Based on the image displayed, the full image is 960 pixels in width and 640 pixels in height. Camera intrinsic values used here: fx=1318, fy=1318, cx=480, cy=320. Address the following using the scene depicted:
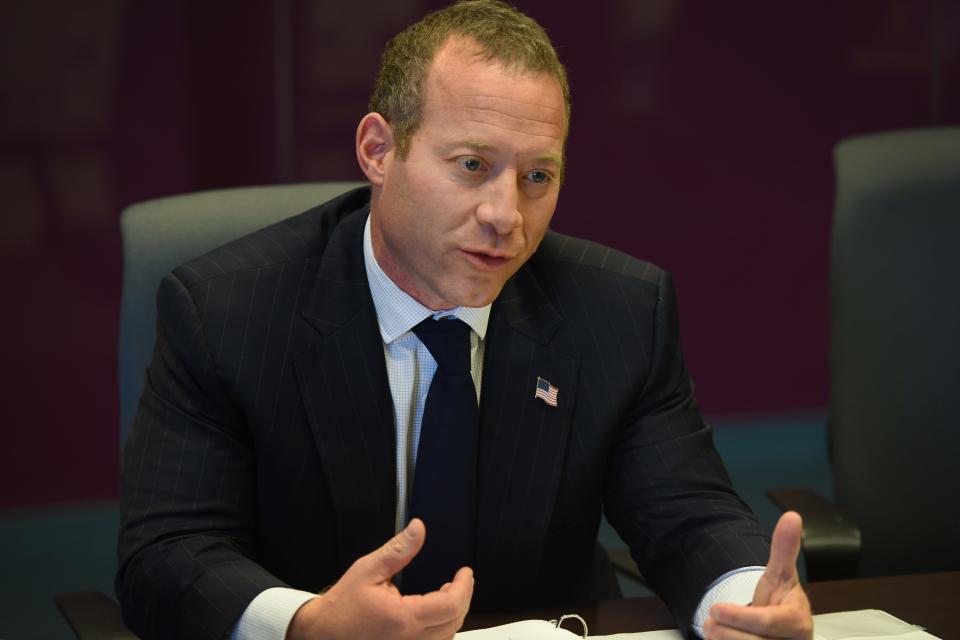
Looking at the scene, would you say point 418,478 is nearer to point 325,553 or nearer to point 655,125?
point 325,553

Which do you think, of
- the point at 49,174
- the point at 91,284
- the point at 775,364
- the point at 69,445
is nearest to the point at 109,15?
the point at 49,174

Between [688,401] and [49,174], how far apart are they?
212 centimetres

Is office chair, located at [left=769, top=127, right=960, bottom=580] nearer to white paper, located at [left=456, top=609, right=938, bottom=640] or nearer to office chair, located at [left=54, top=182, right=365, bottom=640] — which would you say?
white paper, located at [left=456, top=609, right=938, bottom=640]

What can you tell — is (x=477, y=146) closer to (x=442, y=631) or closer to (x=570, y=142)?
(x=442, y=631)

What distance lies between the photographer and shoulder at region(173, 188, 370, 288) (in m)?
1.94

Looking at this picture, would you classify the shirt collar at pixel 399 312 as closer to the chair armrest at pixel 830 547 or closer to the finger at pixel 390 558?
the finger at pixel 390 558

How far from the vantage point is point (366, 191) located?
2.15 metres

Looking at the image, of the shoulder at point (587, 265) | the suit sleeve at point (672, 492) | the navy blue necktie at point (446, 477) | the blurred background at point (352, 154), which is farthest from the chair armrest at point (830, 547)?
the blurred background at point (352, 154)

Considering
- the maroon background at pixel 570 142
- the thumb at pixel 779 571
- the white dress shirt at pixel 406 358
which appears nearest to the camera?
the thumb at pixel 779 571

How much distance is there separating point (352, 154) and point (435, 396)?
6.26ft

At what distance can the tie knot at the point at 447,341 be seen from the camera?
190 cm

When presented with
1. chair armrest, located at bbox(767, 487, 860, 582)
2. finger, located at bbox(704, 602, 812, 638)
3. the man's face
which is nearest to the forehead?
the man's face

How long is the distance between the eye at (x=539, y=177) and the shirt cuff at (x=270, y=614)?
0.64 m

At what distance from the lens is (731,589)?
1.73 m
